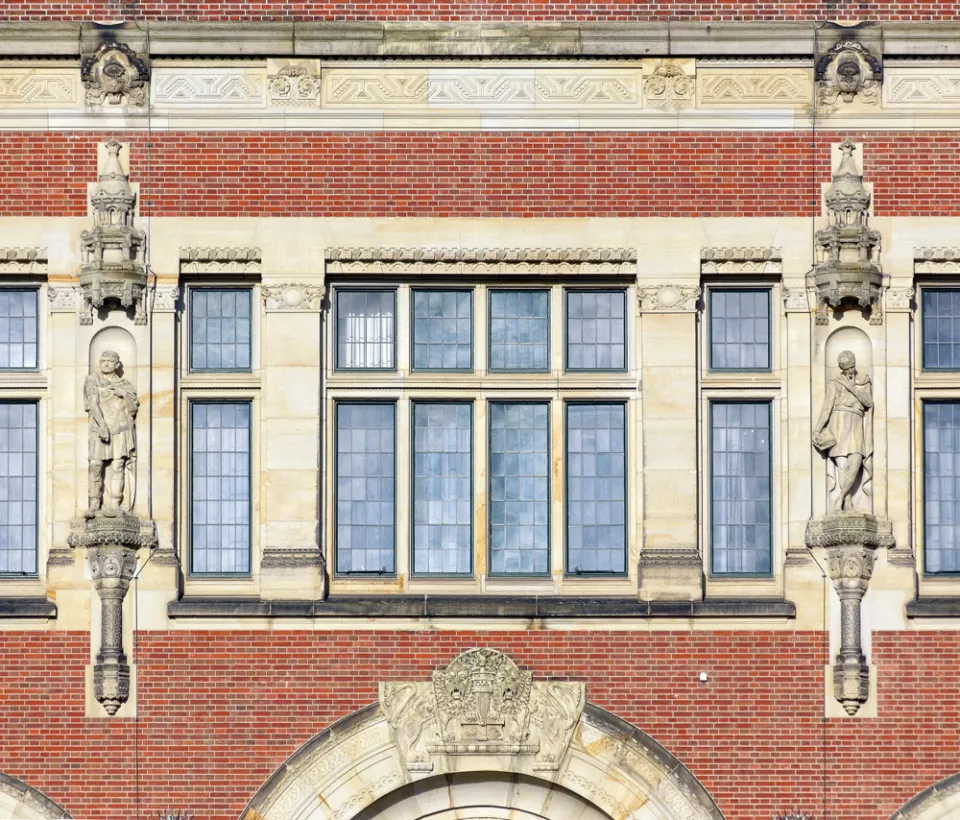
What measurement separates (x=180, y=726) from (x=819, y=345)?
7053 millimetres

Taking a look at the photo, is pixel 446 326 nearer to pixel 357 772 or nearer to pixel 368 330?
pixel 368 330

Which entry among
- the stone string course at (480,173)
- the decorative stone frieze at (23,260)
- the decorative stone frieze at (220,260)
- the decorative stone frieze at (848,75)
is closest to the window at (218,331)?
the decorative stone frieze at (220,260)

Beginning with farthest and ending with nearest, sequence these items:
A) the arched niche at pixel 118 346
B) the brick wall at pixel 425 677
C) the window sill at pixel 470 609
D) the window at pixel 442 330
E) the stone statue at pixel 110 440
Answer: the window at pixel 442 330 < the arched niche at pixel 118 346 < the stone statue at pixel 110 440 < the window sill at pixel 470 609 < the brick wall at pixel 425 677

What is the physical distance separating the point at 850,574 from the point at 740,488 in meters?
1.41

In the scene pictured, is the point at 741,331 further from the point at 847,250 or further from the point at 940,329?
the point at 940,329

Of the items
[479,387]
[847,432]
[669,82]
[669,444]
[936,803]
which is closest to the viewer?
[936,803]

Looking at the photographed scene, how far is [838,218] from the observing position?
101ft

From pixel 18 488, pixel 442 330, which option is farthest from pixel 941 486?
pixel 18 488

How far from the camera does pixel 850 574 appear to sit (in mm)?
30344

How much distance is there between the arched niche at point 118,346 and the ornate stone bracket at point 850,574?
6.66m

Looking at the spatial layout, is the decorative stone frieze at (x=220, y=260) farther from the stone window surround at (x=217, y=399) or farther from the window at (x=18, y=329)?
the window at (x=18, y=329)

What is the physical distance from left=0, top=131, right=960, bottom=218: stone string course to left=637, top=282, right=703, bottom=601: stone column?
0.98 m

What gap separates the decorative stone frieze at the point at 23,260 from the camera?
30.9 m

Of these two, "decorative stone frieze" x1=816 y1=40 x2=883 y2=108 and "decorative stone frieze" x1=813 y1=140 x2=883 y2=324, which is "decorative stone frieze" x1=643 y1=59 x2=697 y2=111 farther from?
"decorative stone frieze" x1=813 y1=140 x2=883 y2=324
